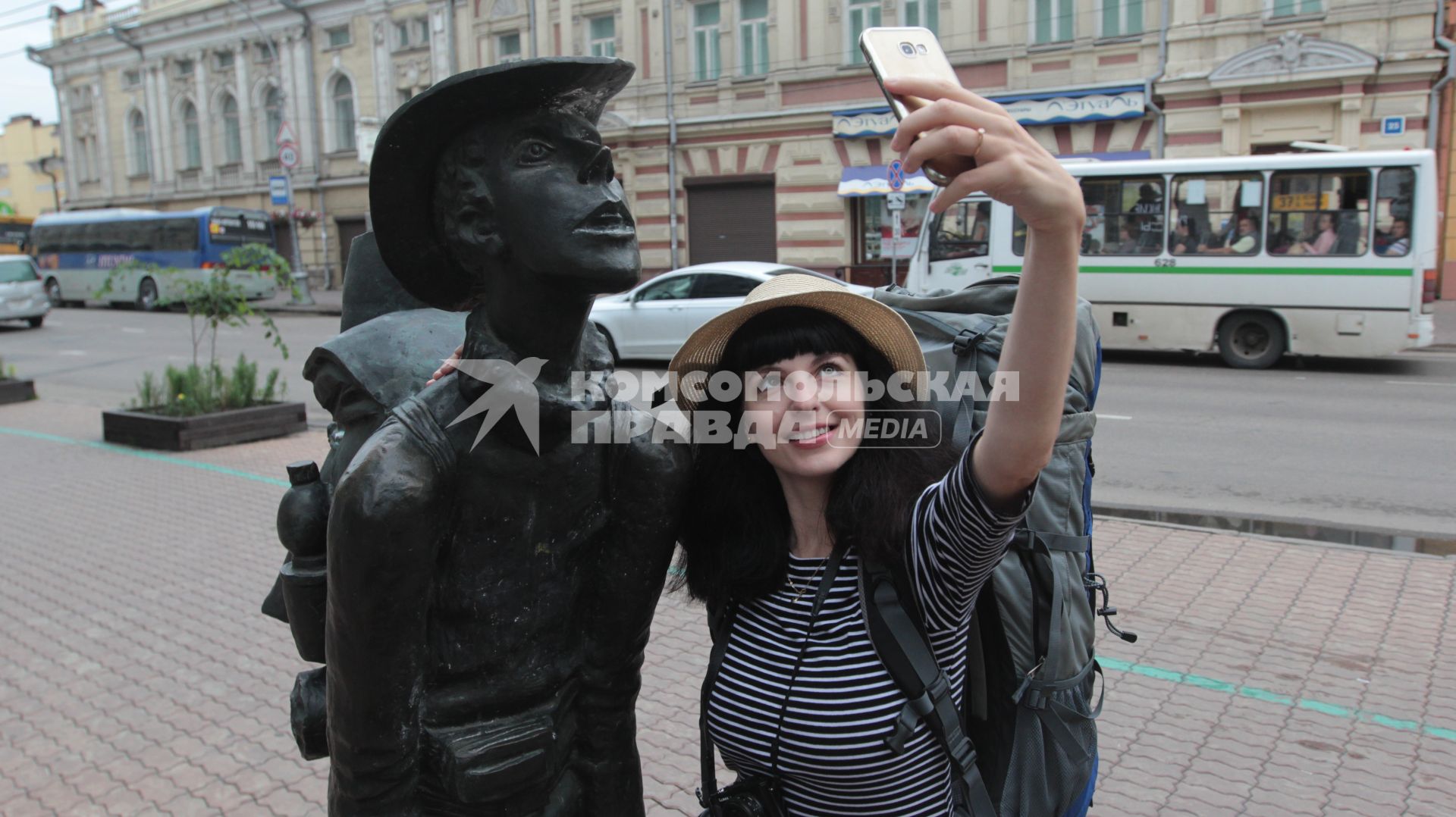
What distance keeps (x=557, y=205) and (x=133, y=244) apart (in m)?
31.8

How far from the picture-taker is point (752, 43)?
22.8m

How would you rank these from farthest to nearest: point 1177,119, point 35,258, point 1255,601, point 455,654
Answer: point 35,258
point 1177,119
point 1255,601
point 455,654

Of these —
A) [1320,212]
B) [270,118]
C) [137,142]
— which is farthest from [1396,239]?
[137,142]

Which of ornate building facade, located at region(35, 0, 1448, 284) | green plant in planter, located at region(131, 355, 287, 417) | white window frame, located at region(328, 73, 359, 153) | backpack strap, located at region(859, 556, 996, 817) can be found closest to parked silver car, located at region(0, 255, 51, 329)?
ornate building facade, located at region(35, 0, 1448, 284)

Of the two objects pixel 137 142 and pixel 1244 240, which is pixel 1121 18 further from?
pixel 137 142

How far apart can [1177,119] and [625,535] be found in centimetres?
1948

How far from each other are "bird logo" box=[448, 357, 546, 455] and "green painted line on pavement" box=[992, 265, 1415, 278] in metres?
13.3

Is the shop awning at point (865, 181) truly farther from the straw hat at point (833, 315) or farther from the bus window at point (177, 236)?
the straw hat at point (833, 315)

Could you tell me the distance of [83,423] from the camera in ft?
37.6

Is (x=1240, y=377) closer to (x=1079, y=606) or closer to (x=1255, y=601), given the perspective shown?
(x=1255, y=601)

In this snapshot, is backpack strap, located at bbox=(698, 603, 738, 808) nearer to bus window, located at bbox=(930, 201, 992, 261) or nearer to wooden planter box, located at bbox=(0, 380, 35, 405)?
bus window, located at bbox=(930, 201, 992, 261)

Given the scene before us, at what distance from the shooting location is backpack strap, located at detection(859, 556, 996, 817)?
1792mm

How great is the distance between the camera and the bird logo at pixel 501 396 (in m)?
1.46

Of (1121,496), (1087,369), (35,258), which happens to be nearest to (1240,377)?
(1121,496)
